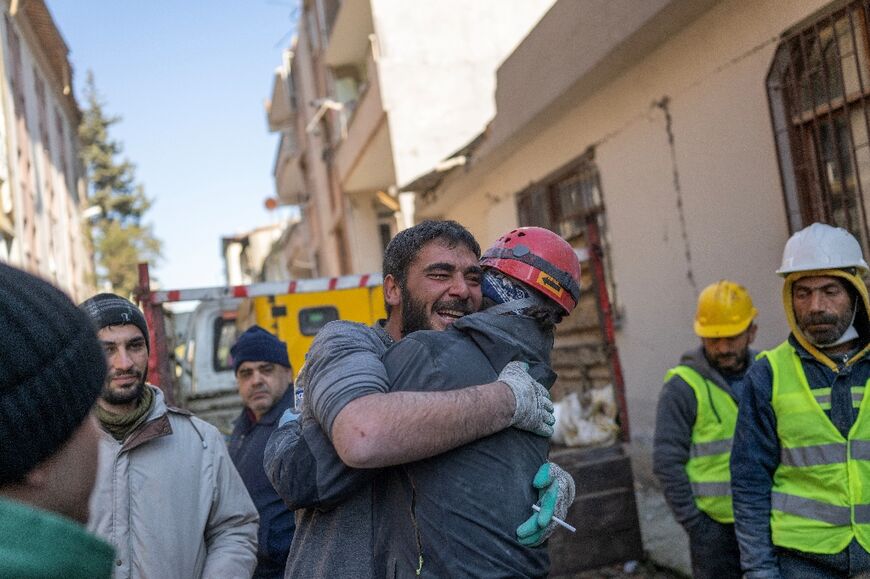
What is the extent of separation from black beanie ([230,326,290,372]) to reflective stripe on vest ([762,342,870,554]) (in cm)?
253

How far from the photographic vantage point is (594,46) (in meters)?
7.91

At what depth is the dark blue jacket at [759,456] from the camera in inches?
133

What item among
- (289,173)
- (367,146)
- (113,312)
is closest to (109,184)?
(289,173)

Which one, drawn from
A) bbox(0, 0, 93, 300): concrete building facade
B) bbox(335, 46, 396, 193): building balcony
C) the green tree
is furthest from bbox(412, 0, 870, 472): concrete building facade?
the green tree

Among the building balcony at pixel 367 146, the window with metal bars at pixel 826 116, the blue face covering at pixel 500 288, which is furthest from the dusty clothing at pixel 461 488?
the building balcony at pixel 367 146

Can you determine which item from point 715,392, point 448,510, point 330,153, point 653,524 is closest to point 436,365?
point 448,510

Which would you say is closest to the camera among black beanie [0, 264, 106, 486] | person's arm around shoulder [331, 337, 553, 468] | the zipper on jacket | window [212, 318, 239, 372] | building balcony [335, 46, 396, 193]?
black beanie [0, 264, 106, 486]

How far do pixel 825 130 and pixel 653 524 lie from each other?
336cm

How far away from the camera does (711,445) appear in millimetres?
4504

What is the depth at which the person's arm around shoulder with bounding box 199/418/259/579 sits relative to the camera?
309cm

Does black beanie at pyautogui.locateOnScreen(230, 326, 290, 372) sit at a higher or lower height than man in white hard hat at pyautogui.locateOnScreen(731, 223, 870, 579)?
higher

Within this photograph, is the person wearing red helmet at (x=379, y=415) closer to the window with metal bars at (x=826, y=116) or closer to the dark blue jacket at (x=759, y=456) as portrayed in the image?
the dark blue jacket at (x=759, y=456)

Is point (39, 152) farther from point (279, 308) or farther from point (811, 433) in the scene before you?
point (811, 433)

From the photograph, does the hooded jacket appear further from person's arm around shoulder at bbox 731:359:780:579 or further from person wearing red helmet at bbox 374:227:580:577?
person wearing red helmet at bbox 374:227:580:577
